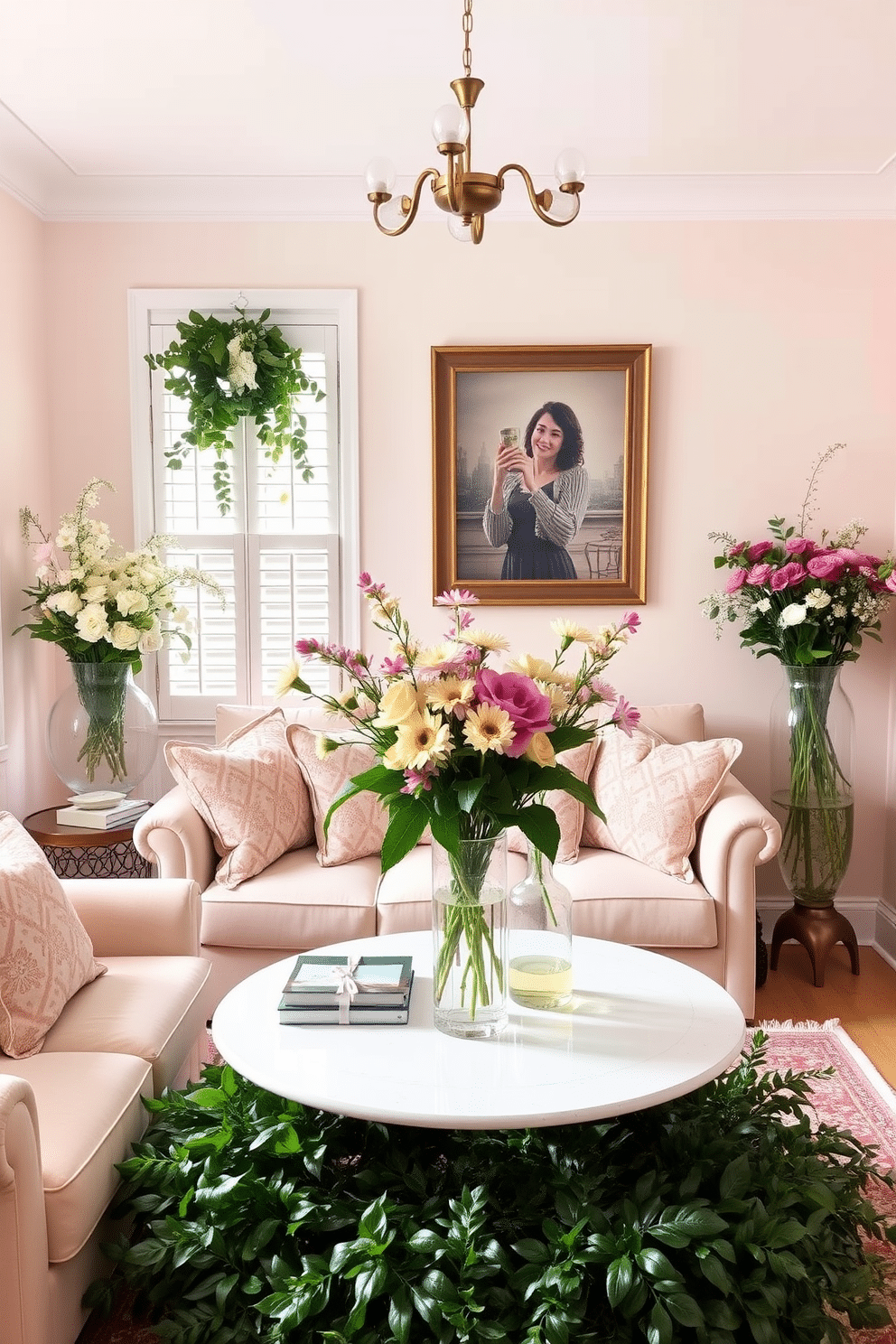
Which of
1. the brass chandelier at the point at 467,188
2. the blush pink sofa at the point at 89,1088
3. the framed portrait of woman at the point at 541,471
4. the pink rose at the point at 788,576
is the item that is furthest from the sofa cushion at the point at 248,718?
the brass chandelier at the point at 467,188

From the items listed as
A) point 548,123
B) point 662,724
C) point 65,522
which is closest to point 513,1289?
point 662,724

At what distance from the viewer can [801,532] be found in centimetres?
412

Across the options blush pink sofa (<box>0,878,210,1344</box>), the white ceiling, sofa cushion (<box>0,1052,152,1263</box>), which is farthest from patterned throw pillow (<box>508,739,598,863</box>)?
the white ceiling

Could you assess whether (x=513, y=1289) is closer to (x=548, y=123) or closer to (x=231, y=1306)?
(x=231, y=1306)

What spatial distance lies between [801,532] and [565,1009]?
8.21ft

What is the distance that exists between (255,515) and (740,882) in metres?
2.17

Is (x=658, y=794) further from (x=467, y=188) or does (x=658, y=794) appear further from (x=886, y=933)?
(x=467, y=188)

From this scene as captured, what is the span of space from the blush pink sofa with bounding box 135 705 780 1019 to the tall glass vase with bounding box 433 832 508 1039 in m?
1.16

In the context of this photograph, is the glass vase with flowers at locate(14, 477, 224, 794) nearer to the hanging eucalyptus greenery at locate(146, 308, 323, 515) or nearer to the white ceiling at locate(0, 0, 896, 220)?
the hanging eucalyptus greenery at locate(146, 308, 323, 515)

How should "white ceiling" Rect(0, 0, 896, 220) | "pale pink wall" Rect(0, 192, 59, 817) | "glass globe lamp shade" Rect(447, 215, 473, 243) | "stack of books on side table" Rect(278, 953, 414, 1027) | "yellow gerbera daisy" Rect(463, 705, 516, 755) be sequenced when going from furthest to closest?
"pale pink wall" Rect(0, 192, 59, 817), "white ceiling" Rect(0, 0, 896, 220), "glass globe lamp shade" Rect(447, 215, 473, 243), "stack of books on side table" Rect(278, 953, 414, 1027), "yellow gerbera daisy" Rect(463, 705, 516, 755)

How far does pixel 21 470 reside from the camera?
388 centimetres

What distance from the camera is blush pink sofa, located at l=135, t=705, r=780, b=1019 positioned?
128 inches

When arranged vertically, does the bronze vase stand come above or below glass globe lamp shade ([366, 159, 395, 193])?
below

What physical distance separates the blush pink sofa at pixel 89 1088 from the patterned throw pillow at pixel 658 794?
4.54 feet
